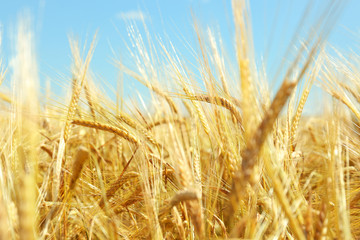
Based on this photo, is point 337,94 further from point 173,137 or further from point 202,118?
point 173,137

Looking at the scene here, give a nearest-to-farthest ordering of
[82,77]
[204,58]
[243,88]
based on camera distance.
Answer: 1. [243,88]
2. [204,58]
3. [82,77]

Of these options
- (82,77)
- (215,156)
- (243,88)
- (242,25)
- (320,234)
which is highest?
(82,77)

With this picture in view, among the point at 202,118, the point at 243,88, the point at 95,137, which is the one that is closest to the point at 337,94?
the point at 202,118

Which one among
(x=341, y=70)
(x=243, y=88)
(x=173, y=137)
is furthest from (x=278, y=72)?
(x=341, y=70)

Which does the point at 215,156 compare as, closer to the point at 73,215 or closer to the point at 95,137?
the point at 73,215

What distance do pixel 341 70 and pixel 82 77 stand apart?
1.04 meters

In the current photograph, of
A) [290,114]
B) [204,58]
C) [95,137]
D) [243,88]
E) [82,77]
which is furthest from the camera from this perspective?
[95,137]

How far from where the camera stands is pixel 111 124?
1.18m

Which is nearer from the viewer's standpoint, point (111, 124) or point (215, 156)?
point (215, 156)

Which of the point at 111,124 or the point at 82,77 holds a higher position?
the point at 82,77

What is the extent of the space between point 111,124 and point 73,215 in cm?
33

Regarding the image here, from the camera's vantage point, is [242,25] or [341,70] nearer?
[242,25]

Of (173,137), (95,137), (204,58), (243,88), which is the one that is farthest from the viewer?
(95,137)

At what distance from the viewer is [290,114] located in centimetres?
116
